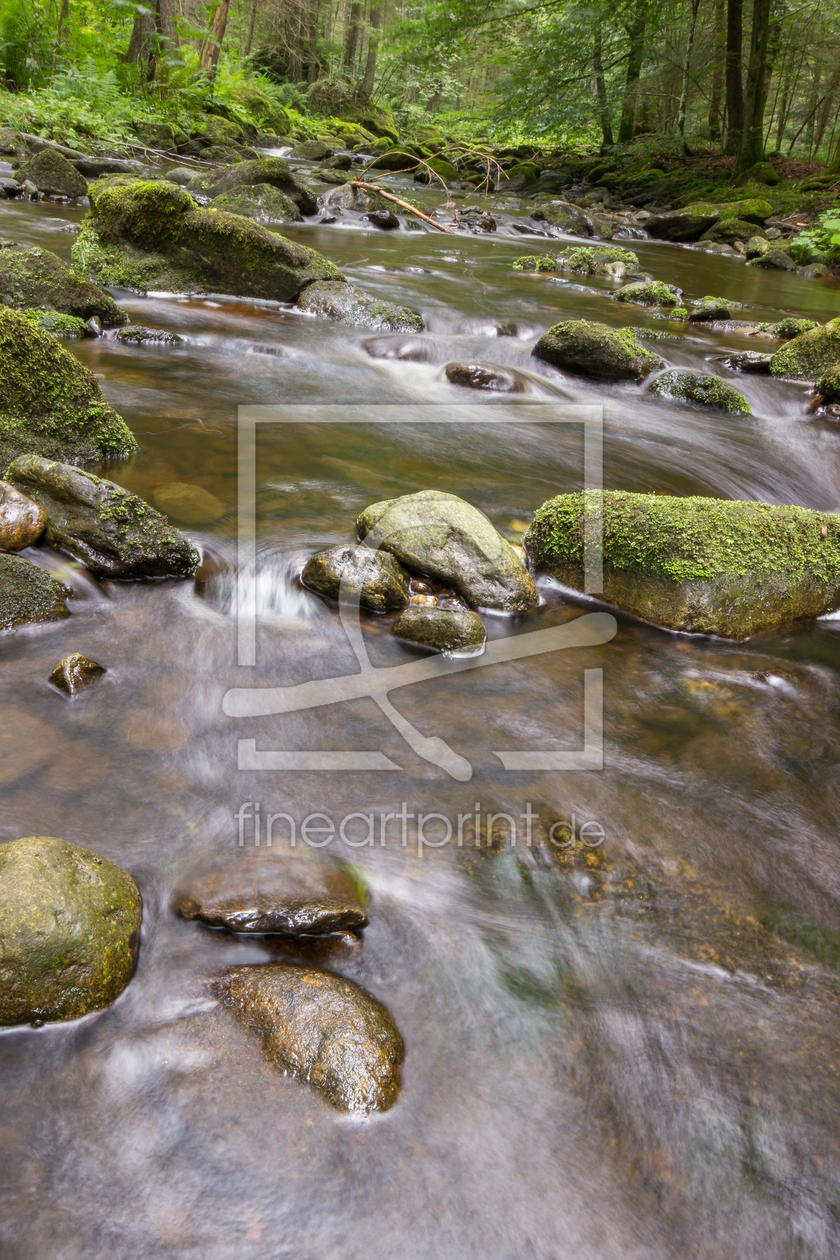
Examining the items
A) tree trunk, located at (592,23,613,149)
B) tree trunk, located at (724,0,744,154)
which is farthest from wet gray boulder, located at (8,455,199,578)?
tree trunk, located at (592,23,613,149)

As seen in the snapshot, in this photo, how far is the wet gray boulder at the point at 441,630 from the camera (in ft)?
12.8

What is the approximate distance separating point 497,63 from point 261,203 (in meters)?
15.8

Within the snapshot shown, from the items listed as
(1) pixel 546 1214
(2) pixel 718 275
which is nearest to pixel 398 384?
(1) pixel 546 1214

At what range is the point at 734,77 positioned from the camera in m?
21.4

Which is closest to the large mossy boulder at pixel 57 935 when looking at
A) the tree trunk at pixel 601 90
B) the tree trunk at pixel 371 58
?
the tree trunk at pixel 601 90

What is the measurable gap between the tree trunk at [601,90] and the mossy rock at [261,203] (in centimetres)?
1509

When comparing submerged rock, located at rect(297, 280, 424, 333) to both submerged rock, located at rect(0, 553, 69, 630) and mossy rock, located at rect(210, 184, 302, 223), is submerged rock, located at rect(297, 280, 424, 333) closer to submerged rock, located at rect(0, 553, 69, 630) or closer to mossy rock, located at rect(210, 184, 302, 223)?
mossy rock, located at rect(210, 184, 302, 223)

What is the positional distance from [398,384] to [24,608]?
5.03m

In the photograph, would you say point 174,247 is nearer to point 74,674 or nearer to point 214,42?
point 74,674

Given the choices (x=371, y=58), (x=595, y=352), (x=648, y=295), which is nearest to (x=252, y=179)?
(x=648, y=295)

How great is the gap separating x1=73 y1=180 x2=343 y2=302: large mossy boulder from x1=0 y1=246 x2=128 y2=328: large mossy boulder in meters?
1.79

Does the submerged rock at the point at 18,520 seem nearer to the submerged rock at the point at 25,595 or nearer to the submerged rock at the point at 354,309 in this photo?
the submerged rock at the point at 25,595

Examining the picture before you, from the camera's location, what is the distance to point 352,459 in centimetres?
587

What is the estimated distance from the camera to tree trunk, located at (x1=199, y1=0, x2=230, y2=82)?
69.0 feet
